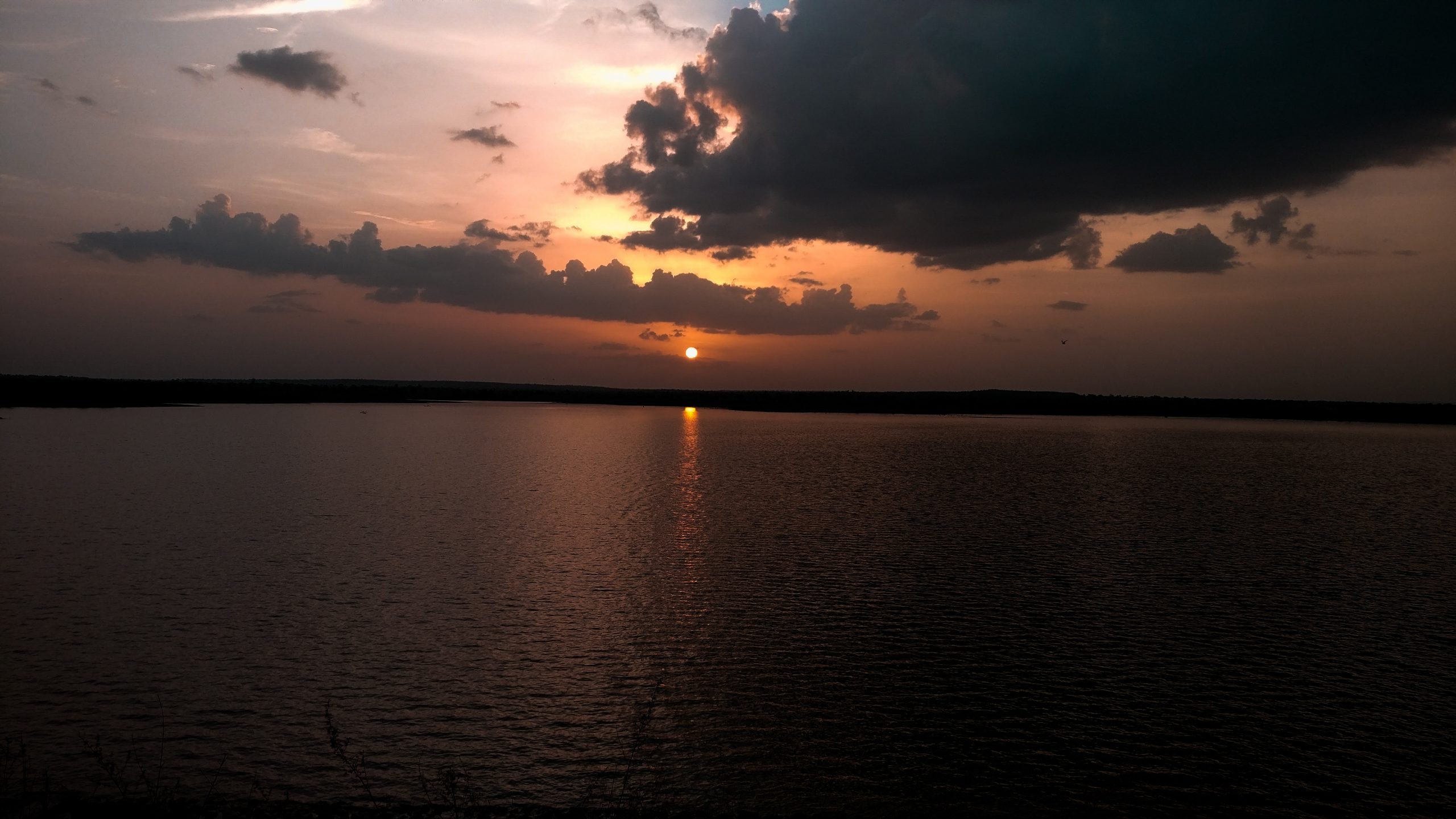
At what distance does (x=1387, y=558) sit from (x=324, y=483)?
64415mm

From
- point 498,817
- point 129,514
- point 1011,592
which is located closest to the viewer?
point 498,817

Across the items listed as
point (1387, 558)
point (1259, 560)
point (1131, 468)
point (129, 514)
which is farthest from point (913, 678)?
point (1131, 468)

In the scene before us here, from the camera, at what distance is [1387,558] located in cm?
3809

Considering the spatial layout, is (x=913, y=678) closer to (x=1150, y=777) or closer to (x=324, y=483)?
(x=1150, y=777)

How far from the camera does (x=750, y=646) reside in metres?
24.2

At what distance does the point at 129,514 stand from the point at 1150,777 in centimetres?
4983

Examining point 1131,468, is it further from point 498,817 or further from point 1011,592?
point 498,817

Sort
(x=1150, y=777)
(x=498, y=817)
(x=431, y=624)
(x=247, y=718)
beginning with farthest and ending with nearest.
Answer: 1. (x=431, y=624)
2. (x=247, y=718)
3. (x=1150, y=777)
4. (x=498, y=817)

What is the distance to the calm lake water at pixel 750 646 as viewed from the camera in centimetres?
1641

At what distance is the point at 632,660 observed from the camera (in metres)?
22.9

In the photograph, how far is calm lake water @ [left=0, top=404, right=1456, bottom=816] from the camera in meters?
16.4

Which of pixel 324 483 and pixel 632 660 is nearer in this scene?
pixel 632 660

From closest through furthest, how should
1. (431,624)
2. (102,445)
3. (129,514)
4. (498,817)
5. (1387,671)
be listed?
(498,817)
(1387,671)
(431,624)
(129,514)
(102,445)

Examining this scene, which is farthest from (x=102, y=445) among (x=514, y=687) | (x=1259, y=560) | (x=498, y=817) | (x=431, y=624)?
(x=1259, y=560)
